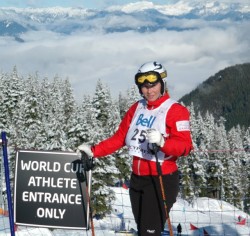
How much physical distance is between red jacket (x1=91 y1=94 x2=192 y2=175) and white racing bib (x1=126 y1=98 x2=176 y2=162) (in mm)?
66

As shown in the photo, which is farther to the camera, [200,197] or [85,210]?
[200,197]

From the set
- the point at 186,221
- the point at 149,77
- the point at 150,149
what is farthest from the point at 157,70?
the point at 186,221

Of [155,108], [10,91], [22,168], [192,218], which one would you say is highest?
[10,91]

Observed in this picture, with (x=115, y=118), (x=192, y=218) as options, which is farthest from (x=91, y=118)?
(x=192, y=218)

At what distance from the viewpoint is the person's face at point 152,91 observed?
18.3 ft

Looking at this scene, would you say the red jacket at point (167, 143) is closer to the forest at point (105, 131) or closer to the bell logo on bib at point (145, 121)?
the bell logo on bib at point (145, 121)

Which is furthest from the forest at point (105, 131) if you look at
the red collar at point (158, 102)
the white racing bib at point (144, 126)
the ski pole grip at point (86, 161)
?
the red collar at point (158, 102)

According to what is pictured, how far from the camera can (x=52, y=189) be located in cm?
694

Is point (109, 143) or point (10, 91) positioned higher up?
point (10, 91)

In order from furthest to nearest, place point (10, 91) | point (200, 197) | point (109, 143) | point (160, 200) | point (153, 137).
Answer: point (10, 91) < point (200, 197) < point (109, 143) < point (160, 200) < point (153, 137)

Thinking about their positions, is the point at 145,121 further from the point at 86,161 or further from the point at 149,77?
the point at 86,161

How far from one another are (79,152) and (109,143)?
0.52 m

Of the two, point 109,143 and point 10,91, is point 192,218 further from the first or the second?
point 109,143

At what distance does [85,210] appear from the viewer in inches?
275
